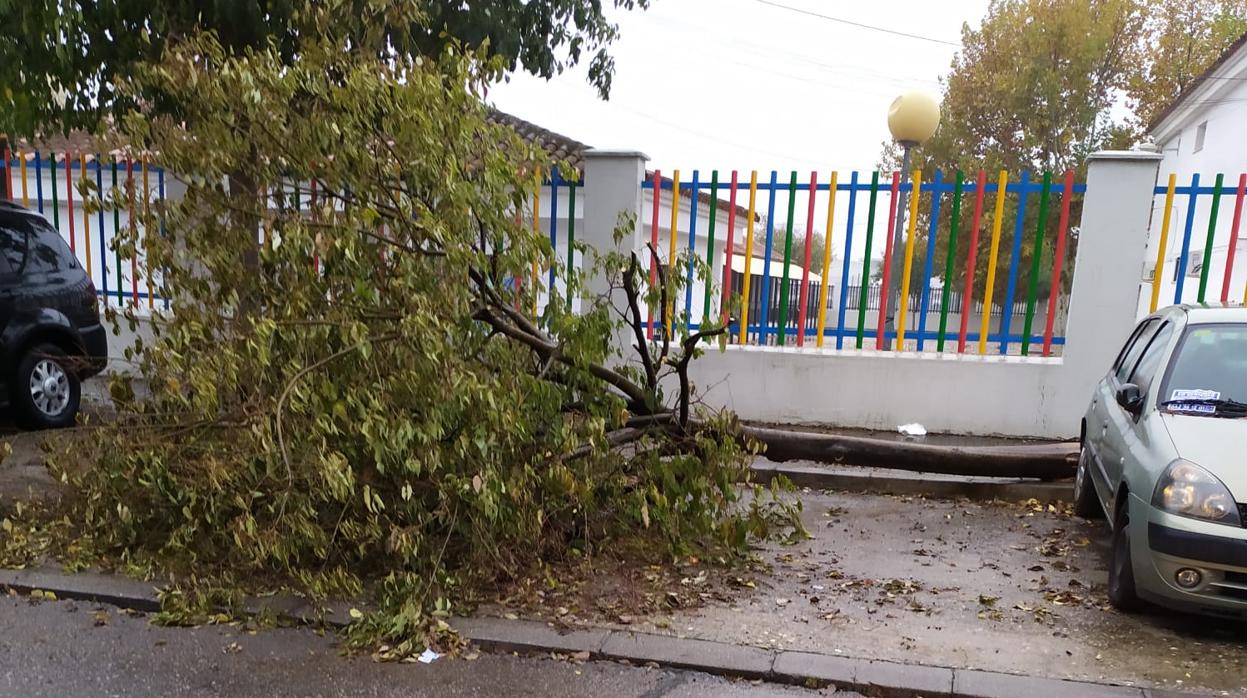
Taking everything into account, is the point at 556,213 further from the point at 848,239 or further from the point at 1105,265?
the point at 1105,265

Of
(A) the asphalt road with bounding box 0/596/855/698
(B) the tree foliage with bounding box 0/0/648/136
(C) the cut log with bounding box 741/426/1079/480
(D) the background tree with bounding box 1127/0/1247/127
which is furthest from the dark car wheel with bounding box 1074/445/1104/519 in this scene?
(D) the background tree with bounding box 1127/0/1247/127

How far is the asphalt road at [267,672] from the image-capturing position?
127 inches

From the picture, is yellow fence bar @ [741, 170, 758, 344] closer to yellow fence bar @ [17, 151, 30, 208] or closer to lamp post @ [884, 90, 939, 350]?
lamp post @ [884, 90, 939, 350]

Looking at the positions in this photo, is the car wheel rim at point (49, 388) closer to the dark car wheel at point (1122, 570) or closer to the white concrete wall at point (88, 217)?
the white concrete wall at point (88, 217)

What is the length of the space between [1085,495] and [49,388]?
7.99 m

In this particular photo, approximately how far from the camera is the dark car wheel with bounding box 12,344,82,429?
6.39m

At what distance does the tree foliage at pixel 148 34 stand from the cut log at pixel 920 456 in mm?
3199

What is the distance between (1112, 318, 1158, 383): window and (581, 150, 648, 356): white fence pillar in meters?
3.69

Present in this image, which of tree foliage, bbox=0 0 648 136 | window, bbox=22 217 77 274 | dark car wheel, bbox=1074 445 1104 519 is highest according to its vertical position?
tree foliage, bbox=0 0 648 136

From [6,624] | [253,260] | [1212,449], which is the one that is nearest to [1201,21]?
[1212,449]

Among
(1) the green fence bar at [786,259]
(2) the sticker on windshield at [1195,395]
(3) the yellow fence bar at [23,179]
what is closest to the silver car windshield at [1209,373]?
(2) the sticker on windshield at [1195,395]

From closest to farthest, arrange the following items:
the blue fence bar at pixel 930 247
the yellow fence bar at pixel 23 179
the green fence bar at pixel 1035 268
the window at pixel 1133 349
A: the window at pixel 1133 349 → the green fence bar at pixel 1035 268 → the blue fence bar at pixel 930 247 → the yellow fence bar at pixel 23 179

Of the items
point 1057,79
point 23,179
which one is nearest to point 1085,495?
point 23,179

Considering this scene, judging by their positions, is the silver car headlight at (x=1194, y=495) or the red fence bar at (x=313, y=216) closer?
the silver car headlight at (x=1194, y=495)
